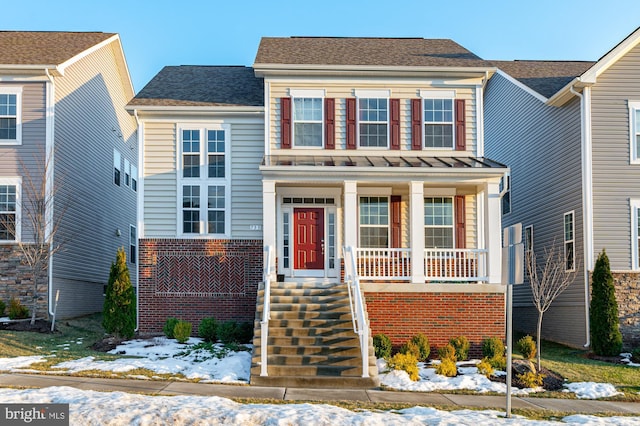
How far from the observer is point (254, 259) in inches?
681

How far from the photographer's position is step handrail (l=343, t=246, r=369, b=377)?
1228 cm

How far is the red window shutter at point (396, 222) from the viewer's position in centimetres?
1753

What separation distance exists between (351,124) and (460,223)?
3856 mm

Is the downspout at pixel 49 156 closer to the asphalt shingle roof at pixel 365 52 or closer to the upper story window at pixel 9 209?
the upper story window at pixel 9 209

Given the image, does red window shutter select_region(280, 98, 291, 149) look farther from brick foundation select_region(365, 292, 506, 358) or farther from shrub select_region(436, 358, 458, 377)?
shrub select_region(436, 358, 458, 377)

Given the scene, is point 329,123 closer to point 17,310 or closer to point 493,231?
point 493,231

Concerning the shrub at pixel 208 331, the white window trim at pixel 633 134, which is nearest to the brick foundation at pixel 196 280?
the shrub at pixel 208 331

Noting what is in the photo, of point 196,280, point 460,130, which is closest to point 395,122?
point 460,130

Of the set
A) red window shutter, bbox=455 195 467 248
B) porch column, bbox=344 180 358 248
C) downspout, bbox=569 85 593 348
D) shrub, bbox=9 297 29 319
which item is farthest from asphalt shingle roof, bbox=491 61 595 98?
shrub, bbox=9 297 29 319

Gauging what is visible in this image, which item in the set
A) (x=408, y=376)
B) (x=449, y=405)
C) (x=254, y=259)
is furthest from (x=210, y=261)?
(x=449, y=405)

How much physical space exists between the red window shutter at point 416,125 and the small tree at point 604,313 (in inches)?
209

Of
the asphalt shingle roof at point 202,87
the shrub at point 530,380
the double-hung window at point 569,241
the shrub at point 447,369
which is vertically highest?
the asphalt shingle roof at point 202,87

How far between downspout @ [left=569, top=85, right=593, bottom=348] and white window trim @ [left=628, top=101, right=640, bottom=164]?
3.50 feet

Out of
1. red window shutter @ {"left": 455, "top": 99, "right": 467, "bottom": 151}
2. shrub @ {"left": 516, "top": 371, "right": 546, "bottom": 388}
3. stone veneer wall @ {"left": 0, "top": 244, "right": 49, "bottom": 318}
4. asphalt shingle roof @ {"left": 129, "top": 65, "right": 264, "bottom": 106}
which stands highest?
asphalt shingle roof @ {"left": 129, "top": 65, "right": 264, "bottom": 106}
